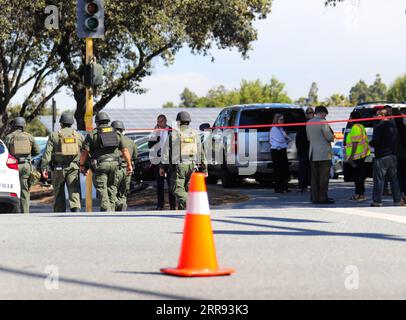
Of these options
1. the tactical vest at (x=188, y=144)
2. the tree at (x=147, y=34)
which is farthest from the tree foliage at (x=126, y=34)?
the tactical vest at (x=188, y=144)

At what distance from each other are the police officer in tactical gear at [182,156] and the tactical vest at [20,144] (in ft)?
7.75

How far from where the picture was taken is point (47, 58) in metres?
38.9

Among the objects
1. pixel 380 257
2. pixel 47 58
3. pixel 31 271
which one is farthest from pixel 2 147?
pixel 47 58

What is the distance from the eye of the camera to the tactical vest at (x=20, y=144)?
16094 mm

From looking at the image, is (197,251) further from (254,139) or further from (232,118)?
(232,118)

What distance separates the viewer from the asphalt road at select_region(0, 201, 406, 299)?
7441 mm

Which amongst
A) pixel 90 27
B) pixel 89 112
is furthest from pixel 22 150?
pixel 90 27

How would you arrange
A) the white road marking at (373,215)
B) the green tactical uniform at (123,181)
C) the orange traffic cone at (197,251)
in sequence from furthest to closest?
the green tactical uniform at (123,181) → the white road marking at (373,215) → the orange traffic cone at (197,251)

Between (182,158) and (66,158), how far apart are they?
1.91 metres

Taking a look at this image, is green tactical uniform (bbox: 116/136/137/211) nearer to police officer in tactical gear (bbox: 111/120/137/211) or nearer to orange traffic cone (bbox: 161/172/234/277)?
police officer in tactical gear (bbox: 111/120/137/211)

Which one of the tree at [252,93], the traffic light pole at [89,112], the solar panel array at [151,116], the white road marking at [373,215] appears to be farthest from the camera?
the tree at [252,93]

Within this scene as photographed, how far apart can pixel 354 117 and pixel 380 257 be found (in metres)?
11.3

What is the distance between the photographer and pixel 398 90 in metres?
128

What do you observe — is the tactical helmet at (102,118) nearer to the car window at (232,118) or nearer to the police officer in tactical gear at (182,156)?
the police officer in tactical gear at (182,156)
